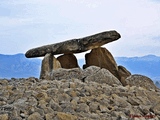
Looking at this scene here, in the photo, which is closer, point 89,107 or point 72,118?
point 72,118

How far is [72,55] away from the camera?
60.8 ft

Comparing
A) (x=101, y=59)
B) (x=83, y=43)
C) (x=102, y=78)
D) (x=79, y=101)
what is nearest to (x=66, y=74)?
(x=102, y=78)

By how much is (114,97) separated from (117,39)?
9.78m

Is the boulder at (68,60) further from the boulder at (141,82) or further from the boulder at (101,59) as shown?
the boulder at (141,82)

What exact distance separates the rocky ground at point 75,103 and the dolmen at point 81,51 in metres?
8.47

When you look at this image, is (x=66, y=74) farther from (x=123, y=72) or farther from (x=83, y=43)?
(x=123, y=72)

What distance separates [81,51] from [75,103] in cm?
1061

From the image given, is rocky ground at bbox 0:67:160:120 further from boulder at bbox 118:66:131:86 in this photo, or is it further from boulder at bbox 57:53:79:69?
boulder at bbox 57:53:79:69

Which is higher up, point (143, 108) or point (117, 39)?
point (117, 39)

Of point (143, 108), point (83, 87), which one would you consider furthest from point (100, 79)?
point (143, 108)

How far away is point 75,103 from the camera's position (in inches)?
288

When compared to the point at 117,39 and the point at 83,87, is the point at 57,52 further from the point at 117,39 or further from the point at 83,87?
the point at 83,87

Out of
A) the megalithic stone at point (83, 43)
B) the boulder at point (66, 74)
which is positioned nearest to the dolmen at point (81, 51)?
the megalithic stone at point (83, 43)

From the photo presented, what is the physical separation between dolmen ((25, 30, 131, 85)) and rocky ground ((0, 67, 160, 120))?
8465 mm
